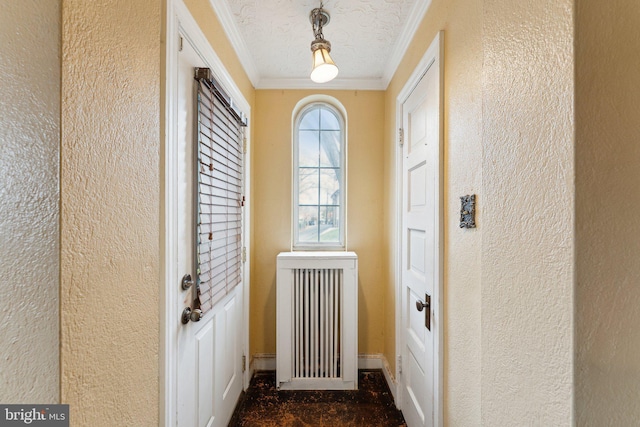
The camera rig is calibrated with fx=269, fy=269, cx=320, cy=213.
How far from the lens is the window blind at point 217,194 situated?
1.17 metres

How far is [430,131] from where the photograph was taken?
1299 millimetres

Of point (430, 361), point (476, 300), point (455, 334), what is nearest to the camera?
point (476, 300)

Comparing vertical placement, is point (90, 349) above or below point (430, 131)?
below

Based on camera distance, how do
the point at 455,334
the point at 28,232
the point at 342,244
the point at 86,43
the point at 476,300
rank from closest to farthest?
the point at 28,232 → the point at 86,43 → the point at 476,300 → the point at 455,334 → the point at 342,244

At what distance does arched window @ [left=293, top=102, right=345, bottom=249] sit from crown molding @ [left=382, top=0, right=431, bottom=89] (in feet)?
1.75

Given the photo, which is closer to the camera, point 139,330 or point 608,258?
point 608,258

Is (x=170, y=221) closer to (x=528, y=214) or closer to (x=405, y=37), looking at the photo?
(x=528, y=214)

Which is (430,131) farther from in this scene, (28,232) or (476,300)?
(28,232)

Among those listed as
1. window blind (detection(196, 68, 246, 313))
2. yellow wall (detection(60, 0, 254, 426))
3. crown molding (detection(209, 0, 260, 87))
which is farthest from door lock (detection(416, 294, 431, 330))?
crown molding (detection(209, 0, 260, 87))

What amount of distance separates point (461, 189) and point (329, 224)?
4.60 feet

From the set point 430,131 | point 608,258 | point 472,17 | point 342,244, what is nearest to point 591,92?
point 608,258

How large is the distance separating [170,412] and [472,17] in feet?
5.73

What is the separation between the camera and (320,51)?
1.49m

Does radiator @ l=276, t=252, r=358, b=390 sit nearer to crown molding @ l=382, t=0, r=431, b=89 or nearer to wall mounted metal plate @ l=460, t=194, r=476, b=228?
wall mounted metal plate @ l=460, t=194, r=476, b=228
